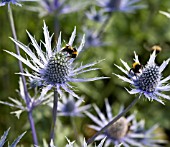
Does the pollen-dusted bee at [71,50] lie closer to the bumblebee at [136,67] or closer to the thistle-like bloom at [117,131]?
the bumblebee at [136,67]

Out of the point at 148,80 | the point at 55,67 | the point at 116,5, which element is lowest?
the point at 148,80

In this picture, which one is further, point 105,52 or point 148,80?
point 105,52

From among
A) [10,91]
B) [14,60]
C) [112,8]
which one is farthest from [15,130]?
[112,8]

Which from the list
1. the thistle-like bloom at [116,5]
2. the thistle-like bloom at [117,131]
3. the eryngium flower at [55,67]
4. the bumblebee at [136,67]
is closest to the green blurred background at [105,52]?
the thistle-like bloom at [116,5]

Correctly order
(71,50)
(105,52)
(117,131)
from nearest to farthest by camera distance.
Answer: (71,50)
(117,131)
(105,52)

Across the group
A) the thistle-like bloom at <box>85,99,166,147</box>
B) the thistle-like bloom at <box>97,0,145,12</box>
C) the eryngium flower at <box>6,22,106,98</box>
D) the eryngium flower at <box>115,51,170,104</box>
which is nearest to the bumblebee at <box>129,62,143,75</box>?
the eryngium flower at <box>115,51,170,104</box>

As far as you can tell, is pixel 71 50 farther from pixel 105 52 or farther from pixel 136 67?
pixel 105 52

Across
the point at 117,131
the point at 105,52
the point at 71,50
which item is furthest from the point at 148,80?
the point at 105,52

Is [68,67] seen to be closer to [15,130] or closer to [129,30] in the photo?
[15,130]

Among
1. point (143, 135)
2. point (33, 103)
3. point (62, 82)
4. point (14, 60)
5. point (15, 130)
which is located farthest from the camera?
point (14, 60)
